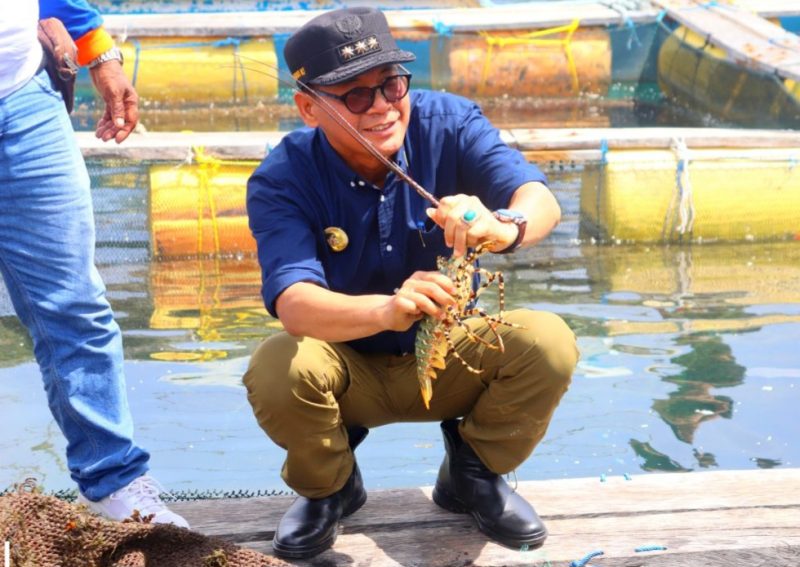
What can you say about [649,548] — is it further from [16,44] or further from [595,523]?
[16,44]

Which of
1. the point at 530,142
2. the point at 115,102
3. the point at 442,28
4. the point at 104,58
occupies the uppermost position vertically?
the point at 104,58

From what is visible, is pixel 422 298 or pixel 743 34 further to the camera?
pixel 743 34

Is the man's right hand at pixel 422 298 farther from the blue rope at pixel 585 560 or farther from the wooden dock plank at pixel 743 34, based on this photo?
the wooden dock plank at pixel 743 34

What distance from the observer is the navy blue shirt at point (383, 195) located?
298 cm

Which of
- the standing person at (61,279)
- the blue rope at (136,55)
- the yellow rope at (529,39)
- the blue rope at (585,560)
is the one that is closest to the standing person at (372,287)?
the blue rope at (585,560)

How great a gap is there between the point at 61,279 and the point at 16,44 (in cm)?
57

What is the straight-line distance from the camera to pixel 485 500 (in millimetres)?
2975

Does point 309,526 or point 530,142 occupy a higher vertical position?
point 530,142

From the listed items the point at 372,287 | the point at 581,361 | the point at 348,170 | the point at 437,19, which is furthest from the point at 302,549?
the point at 437,19

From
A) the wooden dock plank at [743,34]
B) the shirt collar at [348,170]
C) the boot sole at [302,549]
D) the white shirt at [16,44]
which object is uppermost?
the white shirt at [16,44]

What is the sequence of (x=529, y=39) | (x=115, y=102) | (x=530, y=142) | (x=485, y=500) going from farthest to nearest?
1. (x=529, y=39)
2. (x=530, y=142)
3. (x=115, y=102)
4. (x=485, y=500)

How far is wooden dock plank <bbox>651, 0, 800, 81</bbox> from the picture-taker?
8461 mm

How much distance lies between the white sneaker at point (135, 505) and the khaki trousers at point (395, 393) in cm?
31

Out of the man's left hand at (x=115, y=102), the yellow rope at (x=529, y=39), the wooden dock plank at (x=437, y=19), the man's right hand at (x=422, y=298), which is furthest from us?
the yellow rope at (x=529, y=39)
